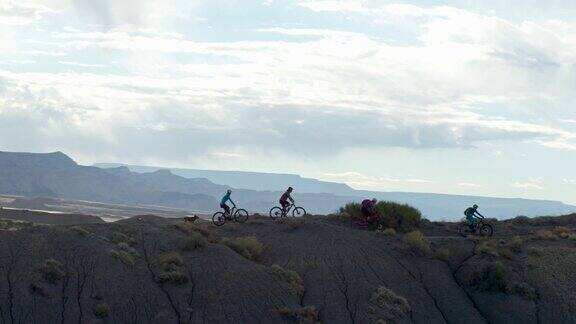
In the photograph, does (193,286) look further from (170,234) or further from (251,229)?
(251,229)

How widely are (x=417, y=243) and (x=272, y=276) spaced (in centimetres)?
865

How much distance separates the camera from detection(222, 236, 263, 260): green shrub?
38.3m

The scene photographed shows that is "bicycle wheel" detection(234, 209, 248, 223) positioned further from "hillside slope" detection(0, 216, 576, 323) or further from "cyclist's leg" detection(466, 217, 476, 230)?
"cyclist's leg" detection(466, 217, 476, 230)

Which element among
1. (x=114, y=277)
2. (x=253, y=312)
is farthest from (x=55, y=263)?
(x=253, y=312)

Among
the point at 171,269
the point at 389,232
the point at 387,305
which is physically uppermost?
the point at 389,232

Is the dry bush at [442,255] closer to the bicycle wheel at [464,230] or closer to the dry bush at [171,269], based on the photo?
the bicycle wheel at [464,230]

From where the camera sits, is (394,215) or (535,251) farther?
(394,215)

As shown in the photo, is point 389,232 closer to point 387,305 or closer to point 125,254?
point 387,305

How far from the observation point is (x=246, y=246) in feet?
127

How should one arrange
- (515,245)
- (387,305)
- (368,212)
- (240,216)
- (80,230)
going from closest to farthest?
(387,305)
(80,230)
(515,245)
(368,212)
(240,216)

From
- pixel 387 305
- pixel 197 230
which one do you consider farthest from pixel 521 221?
pixel 197 230

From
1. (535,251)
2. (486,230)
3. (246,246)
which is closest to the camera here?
(246,246)

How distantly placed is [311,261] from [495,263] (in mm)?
8960

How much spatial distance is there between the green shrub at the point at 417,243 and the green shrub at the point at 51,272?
17.4m
